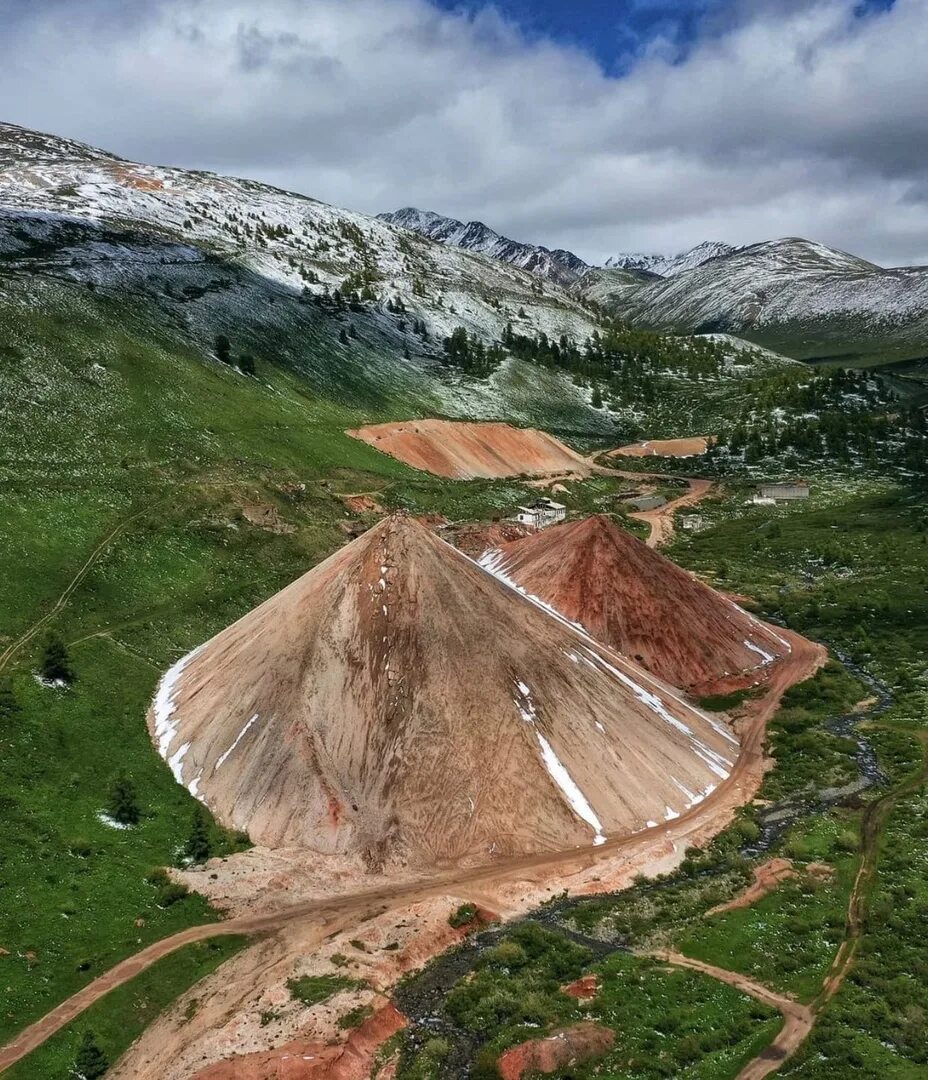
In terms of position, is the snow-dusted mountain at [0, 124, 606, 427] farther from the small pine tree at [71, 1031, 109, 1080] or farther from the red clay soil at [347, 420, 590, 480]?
the small pine tree at [71, 1031, 109, 1080]

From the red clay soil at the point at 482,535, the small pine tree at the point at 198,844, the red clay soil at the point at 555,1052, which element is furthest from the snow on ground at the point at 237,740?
the red clay soil at the point at 482,535

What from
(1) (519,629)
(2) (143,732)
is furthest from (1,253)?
(1) (519,629)

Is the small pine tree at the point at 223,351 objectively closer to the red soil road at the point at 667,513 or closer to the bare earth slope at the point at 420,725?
the red soil road at the point at 667,513

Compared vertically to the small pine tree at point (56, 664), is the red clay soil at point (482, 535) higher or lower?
higher

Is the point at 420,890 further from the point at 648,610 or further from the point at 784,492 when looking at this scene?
the point at 784,492

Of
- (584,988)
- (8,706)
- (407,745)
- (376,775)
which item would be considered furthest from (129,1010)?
(8,706)

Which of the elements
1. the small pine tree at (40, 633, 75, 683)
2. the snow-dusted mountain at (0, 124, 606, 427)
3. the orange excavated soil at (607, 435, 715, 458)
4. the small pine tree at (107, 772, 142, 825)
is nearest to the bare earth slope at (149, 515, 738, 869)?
the small pine tree at (107, 772, 142, 825)

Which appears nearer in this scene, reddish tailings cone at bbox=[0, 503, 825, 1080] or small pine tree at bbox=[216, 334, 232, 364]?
reddish tailings cone at bbox=[0, 503, 825, 1080]
